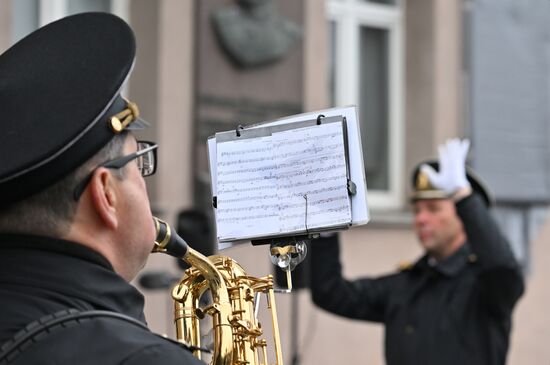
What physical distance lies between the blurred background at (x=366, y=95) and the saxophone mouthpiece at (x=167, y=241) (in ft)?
13.6

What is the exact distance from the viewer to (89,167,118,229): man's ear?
6.15ft

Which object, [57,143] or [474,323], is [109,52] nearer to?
[57,143]

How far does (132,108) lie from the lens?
1.99m

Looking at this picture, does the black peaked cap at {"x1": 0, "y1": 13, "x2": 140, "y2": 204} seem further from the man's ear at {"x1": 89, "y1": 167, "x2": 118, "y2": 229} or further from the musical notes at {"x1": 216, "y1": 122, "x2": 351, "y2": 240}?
the musical notes at {"x1": 216, "y1": 122, "x2": 351, "y2": 240}

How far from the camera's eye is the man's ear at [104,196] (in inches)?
73.7

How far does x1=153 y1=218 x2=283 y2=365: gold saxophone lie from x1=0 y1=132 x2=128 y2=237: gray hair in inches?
15.1

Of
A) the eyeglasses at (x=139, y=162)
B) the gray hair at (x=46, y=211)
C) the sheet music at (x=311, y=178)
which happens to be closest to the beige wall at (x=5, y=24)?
the sheet music at (x=311, y=178)

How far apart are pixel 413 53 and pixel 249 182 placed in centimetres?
623

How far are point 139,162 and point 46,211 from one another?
0.75 feet

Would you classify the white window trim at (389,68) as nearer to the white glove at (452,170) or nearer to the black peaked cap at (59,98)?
the white glove at (452,170)

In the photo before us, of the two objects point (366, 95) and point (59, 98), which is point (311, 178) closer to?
point (59, 98)

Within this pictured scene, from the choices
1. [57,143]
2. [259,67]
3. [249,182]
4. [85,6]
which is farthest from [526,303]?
[57,143]

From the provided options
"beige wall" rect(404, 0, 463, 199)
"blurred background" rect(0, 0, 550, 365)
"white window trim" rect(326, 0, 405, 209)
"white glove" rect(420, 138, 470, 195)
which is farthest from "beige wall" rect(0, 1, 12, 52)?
"beige wall" rect(404, 0, 463, 199)

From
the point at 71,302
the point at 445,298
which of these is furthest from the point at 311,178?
the point at 445,298
